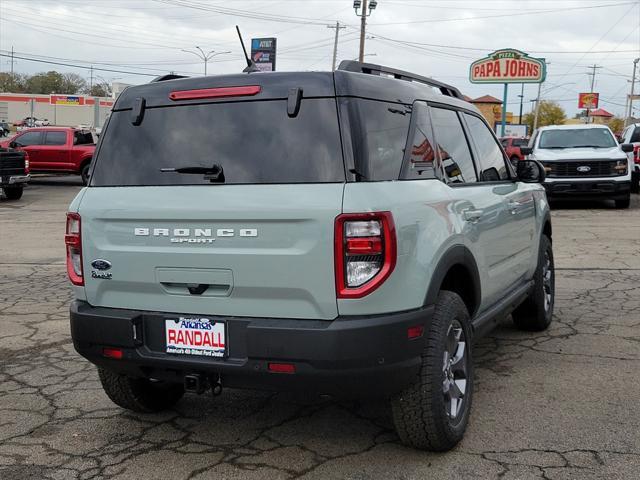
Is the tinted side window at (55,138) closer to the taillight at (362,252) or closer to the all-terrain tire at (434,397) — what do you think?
the all-terrain tire at (434,397)

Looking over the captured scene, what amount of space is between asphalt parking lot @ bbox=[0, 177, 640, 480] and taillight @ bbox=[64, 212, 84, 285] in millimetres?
896

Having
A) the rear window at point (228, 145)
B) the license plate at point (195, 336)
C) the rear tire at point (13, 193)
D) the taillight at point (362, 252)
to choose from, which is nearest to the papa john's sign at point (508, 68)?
the rear tire at point (13, 193)

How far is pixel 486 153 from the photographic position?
4930 millimetres

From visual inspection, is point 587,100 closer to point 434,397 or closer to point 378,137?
point 378,137

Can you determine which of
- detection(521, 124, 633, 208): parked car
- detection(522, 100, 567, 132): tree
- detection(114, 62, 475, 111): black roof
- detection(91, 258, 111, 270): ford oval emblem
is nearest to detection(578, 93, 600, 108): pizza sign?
detection(522, 100, 567, 132): tree

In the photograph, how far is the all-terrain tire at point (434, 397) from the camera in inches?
132

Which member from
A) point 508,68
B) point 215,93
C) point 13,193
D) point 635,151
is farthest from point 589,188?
point 508,68

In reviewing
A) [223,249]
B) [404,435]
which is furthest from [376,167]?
[404,435]

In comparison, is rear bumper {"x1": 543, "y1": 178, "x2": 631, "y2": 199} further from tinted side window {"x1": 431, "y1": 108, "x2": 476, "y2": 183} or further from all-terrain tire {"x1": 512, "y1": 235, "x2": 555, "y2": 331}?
tinted side window {"x1": 431, "y1": 108, "x2": 476, "y2": 183}

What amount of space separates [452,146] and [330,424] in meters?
1.76

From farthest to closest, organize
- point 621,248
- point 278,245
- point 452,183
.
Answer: point 621,248 < point 452,183 < point 278,245

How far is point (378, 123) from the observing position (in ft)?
11.1

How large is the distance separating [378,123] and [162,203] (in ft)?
3.55

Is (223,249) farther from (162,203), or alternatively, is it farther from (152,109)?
(152,109)
